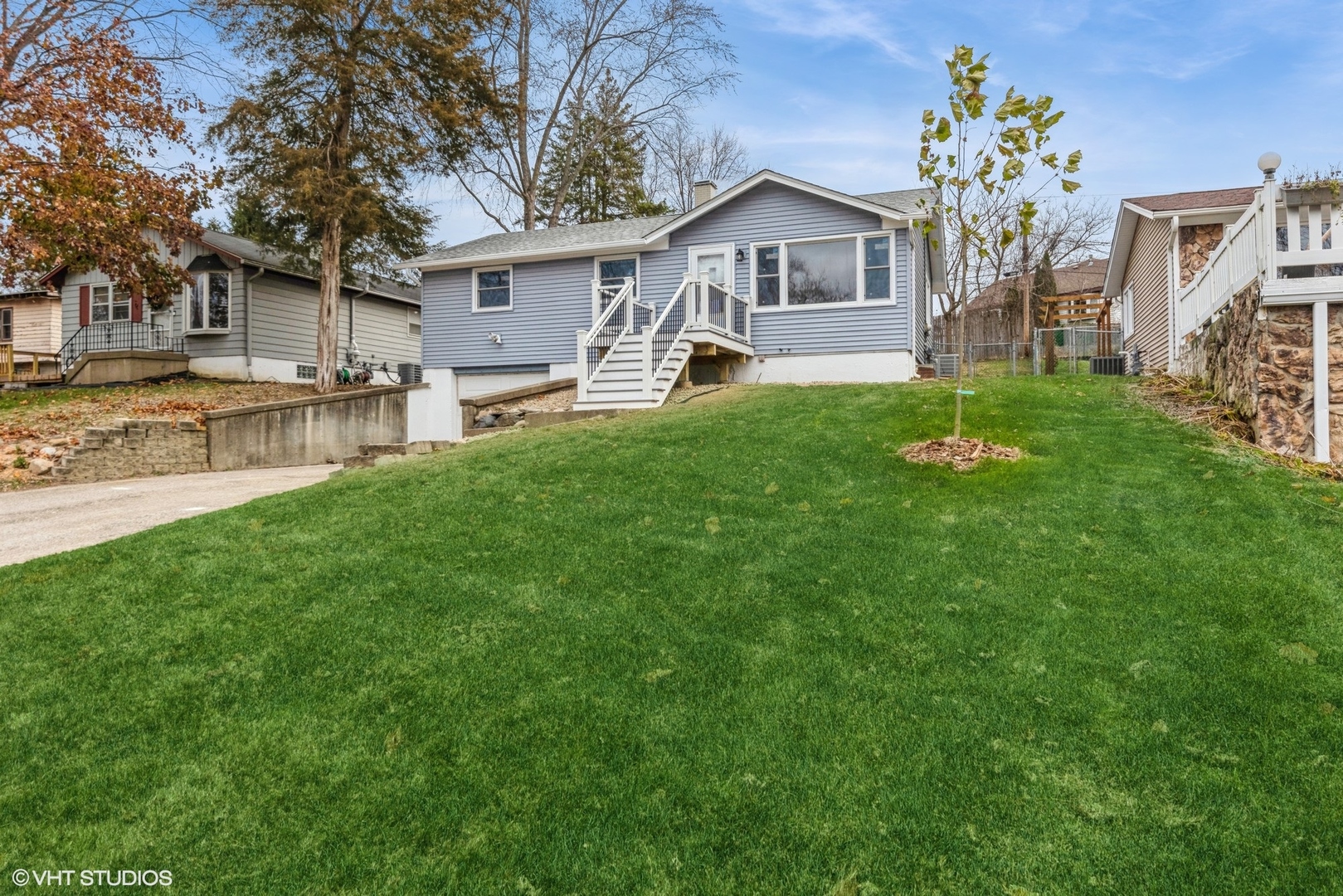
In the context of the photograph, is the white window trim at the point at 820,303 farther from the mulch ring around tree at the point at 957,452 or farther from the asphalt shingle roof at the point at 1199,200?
the mulch ring around tree at the point at 957,452

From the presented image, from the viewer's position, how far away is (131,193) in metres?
13.9

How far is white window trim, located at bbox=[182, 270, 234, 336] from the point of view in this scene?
64.8 feet

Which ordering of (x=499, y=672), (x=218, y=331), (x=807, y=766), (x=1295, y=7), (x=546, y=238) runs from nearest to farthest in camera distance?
(x=807, y=766) < (x=499, y=672) < (x=1295, y=7) < (x=546, y=238) < (x=218, y=331)

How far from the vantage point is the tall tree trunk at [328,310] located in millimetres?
17453

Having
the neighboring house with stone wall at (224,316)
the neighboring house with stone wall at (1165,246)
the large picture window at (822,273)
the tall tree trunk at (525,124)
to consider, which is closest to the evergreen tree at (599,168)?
the tall tree trunk at (525,124)

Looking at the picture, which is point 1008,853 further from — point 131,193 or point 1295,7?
point 131,193

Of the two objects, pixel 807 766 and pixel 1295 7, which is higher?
pixel 1295 7

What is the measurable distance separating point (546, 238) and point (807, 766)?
52.5ft

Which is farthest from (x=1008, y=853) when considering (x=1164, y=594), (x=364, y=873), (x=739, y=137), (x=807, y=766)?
(x=739, y=137)

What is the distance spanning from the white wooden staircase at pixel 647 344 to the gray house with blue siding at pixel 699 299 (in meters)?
0.03

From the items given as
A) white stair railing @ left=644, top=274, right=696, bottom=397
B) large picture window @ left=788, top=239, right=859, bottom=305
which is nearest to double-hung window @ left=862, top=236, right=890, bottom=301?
large picture window @ left=788, top=239, right=859, bottom=305

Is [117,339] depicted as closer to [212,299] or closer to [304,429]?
[212,299]

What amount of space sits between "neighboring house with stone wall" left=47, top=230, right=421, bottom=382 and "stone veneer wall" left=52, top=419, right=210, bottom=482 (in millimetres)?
7904

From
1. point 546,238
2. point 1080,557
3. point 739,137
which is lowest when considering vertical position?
point 1080,557
